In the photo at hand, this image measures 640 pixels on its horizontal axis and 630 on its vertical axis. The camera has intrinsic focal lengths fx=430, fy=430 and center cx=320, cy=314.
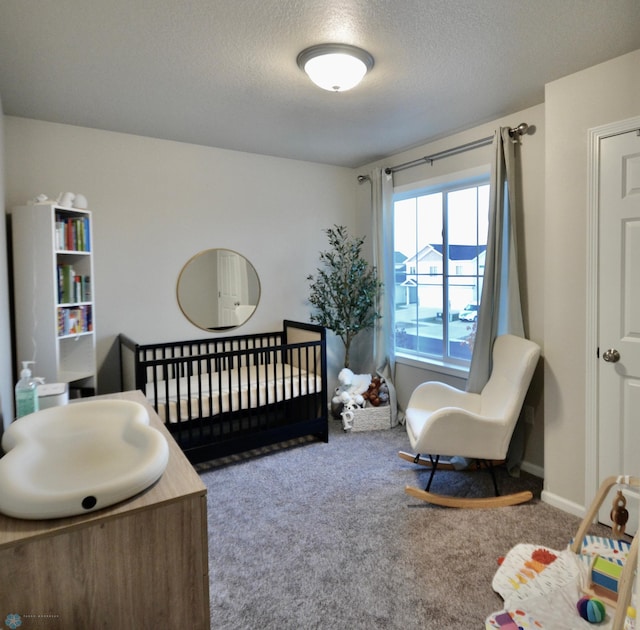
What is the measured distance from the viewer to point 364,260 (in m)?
4.10

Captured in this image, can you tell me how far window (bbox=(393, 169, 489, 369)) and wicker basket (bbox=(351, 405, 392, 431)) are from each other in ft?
1.91

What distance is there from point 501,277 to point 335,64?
172 centimetres

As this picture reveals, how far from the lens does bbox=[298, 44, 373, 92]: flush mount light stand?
200 cm

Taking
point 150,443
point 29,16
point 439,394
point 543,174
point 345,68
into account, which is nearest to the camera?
point 150,443

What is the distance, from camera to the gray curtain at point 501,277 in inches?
110

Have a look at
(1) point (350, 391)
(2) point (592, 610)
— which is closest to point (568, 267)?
(2) point (592, 610)

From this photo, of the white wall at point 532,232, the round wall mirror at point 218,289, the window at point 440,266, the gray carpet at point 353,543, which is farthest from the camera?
the round wall mirror at point 218,289

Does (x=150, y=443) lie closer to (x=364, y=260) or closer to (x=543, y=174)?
(x=543, y=174)

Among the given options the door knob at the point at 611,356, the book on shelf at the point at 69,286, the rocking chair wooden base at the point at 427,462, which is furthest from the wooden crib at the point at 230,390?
the door knob at the point at 611,356

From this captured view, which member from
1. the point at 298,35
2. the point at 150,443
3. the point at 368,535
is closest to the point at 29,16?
the point at 298,35

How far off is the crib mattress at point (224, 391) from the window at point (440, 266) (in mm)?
1077

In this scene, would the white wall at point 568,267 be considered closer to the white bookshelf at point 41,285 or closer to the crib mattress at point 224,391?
the crib mattress at point 224,391

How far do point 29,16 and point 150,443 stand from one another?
5.84 ft

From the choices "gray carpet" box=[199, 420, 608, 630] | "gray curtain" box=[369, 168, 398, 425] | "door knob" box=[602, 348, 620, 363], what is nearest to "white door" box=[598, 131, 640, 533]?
"door knob" box=[602, 348, 620, 363]
